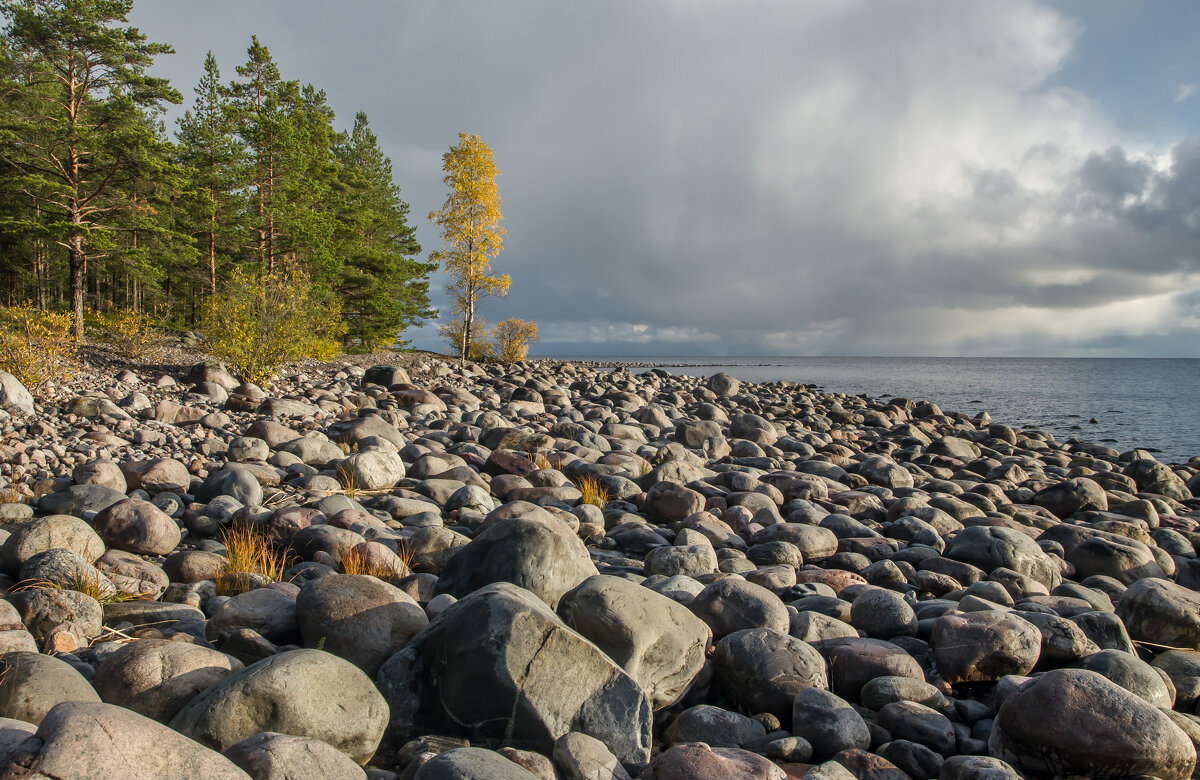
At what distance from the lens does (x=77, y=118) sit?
22.2m

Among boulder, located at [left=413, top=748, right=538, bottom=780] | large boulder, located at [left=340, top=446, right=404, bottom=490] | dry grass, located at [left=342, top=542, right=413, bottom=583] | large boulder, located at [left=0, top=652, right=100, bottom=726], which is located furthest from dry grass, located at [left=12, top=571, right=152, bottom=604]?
large boulder, located at [left=340, top=446, right=404, bottom=490]

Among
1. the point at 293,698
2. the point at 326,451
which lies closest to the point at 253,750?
the point at 293,698

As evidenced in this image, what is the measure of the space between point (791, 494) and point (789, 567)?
3548 millimetres

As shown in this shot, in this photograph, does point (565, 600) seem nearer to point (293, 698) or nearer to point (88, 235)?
point (293, 698)

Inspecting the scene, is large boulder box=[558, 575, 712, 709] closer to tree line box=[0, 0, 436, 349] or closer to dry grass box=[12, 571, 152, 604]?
dry grass box=[12, 571, 152, 604]

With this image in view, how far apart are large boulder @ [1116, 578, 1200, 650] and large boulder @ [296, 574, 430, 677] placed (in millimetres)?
5364

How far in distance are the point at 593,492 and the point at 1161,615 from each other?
17.7 ft

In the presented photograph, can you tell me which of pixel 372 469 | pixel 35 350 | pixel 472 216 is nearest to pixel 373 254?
pixel 472 216

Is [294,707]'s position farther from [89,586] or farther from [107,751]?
[89,586]

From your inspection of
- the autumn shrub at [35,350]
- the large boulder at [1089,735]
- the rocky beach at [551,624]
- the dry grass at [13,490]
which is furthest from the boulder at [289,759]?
the autumn shrub at [35,350]

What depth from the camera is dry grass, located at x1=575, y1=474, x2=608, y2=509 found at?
325 inches

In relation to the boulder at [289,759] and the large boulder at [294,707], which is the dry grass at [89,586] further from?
the boulder at [289,759]

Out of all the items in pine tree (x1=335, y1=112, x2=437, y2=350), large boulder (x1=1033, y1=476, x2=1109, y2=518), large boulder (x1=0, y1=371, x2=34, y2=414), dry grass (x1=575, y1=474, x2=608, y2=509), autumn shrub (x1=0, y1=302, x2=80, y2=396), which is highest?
pine tree (x1=335, y1=112, x2=437, y2=350)

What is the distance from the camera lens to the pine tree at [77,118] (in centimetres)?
2080
